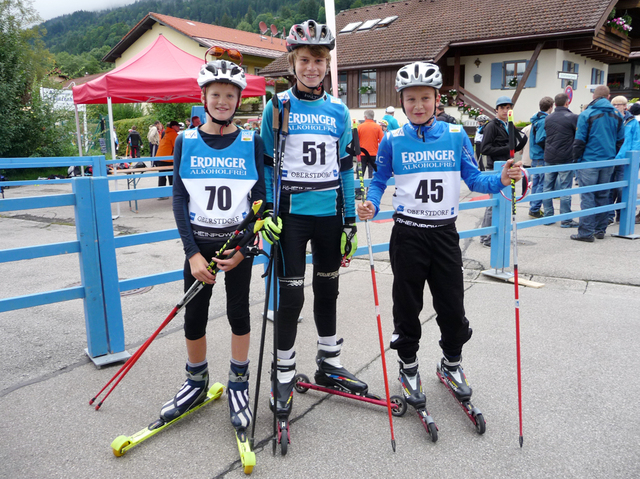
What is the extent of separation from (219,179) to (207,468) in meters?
1.56

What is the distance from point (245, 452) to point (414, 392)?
1.11m

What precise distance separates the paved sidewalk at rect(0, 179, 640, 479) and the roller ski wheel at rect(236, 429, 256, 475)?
56 millimetres

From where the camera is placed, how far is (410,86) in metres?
3.05

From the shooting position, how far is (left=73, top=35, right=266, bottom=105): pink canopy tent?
11000 millimetres

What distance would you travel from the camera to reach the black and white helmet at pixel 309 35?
9.76 feet

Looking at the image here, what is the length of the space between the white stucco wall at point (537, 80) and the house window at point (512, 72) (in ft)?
0.74

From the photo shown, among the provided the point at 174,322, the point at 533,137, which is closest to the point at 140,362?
the point at 174,322

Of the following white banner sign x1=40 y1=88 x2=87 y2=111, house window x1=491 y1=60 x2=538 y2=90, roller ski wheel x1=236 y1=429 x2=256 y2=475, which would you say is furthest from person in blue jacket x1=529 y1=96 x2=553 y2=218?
white banner sign x1=40 y1=88 x2=87 y2=111

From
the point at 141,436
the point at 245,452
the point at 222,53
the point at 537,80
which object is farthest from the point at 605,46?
the point at 141,436

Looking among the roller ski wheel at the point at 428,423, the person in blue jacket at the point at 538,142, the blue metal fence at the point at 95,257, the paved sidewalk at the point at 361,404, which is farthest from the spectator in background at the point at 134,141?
the roller ski wheel at the point at 428,423

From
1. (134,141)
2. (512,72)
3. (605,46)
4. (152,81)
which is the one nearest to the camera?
(152,81)

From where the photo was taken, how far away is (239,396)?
9.82ft

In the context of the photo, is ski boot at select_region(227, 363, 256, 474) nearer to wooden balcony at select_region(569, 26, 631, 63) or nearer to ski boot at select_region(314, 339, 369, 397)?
ski boot at select_region(314, 339, 369, 397)

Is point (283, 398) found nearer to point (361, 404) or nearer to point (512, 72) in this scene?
point (361, 404)
